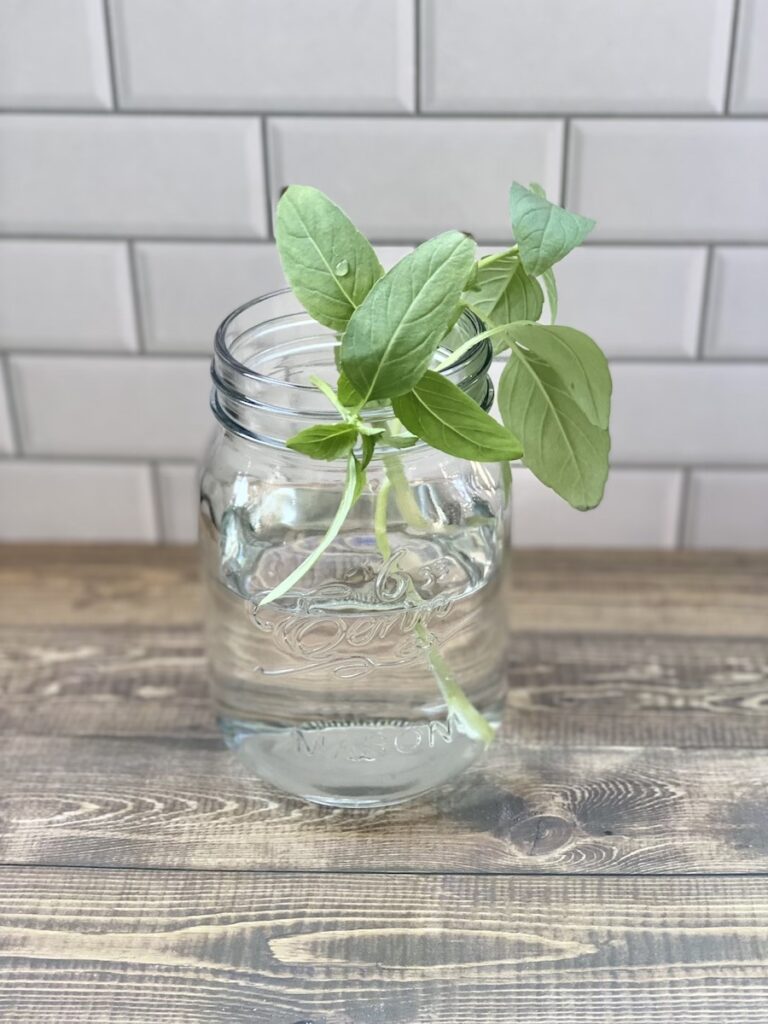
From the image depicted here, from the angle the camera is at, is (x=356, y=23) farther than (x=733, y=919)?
Yes

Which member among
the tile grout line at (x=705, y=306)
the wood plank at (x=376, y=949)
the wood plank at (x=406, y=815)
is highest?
the tile grout line at (x=705, y=306)

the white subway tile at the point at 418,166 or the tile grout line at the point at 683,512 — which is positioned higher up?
the white subway tile at the point at 418,166

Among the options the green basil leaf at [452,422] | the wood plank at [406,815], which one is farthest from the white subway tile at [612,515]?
the green basil leaf at [452,422]

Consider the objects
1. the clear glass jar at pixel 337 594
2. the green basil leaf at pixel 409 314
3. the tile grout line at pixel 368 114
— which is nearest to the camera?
the green basil leaf at pixel 409 314

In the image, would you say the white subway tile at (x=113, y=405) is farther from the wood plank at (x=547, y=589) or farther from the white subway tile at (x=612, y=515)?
the white subway tile at (x=612, y=515)

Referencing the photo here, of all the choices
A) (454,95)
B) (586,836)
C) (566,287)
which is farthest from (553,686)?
(454,95)

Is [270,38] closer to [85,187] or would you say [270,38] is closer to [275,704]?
[85,187]
